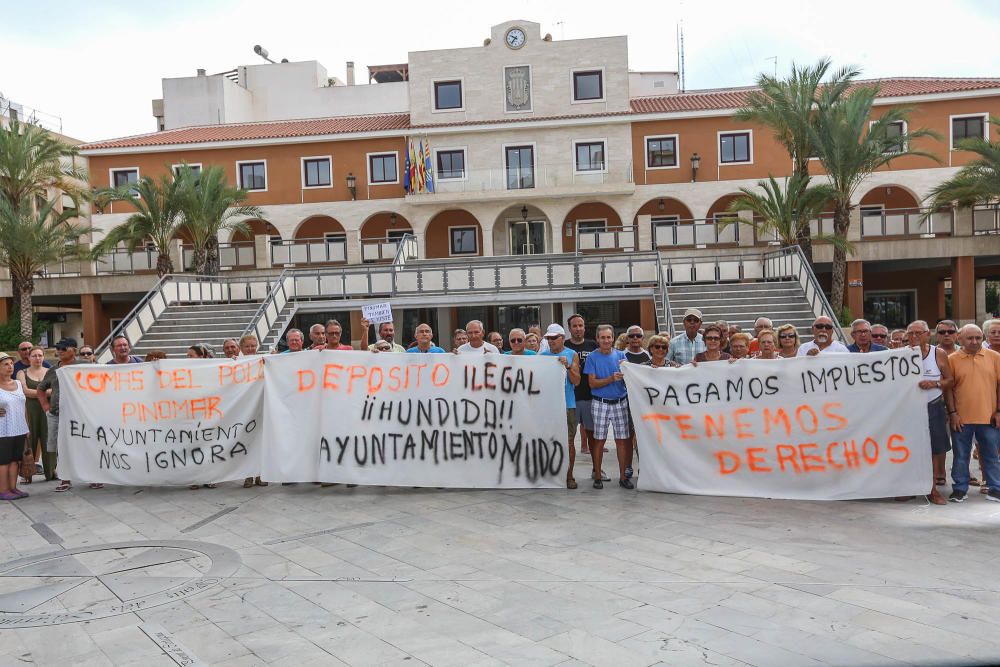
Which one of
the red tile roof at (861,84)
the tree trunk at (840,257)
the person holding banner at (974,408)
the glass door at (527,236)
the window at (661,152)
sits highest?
the red tile roof at (861,84)

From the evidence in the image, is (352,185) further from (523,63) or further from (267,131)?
(523,63)

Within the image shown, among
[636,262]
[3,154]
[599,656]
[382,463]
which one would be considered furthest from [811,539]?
[3,154]

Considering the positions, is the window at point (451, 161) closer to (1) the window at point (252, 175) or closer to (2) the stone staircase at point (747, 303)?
(1) the window at point (252, 175)

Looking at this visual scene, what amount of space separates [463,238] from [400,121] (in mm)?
6229

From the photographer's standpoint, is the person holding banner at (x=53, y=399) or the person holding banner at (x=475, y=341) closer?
the person holding banner at (x=475, y=341)

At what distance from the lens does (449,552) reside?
21.3ft

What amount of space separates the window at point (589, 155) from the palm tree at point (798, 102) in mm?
8771

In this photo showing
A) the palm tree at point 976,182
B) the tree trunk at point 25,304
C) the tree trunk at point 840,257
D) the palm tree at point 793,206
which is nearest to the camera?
the palm tree at point 793,206

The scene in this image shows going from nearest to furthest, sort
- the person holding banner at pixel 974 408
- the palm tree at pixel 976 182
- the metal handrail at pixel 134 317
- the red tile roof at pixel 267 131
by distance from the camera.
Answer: the person holding banner at pixel 974 408
the metal handrail at pixel 134 317
the palm tree at pixel 976 182
the red tile roof at pixel 267 131

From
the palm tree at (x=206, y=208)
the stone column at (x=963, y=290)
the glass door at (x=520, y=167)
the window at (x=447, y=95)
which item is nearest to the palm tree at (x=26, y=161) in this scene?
the palm tree at (x=206, y=208)

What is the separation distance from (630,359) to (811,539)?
3.12 m

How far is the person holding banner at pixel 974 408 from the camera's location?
7625 mm

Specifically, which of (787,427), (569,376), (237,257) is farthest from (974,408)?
(237,257)

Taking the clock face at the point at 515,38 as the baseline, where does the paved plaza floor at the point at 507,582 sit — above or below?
below
